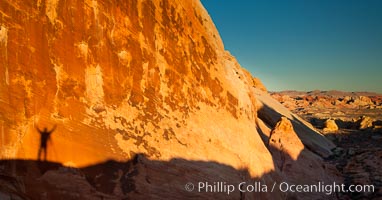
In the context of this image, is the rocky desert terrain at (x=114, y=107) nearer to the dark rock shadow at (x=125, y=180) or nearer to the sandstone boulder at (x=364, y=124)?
the dark rock shadow at (x=125, y=180)

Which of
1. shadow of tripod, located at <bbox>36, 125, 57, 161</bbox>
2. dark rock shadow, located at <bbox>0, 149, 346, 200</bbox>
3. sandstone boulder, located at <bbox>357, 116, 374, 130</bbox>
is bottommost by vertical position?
dark rock shadow, located at <bbox>0, 149, 346, 200</bbox>

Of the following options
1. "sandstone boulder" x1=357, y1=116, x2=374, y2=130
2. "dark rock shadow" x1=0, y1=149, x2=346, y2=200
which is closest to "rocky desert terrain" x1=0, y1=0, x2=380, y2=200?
"dark rock shadow" x1=0, y1=149, x2=346, y2=200

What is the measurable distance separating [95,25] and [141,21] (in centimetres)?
108

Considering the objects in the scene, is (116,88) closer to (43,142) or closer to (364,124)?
(43,142)

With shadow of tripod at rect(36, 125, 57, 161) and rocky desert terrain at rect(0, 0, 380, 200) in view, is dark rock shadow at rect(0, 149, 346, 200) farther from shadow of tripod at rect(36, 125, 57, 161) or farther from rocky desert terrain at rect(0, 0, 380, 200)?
shadow of tripod at rect(36, 125, 57, 161)

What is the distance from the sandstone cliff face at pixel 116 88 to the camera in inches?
162

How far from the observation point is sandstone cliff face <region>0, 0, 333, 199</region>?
4105 millimetres

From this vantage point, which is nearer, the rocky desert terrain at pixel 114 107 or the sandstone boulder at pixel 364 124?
the rocky desert terrain at pixel 114 107

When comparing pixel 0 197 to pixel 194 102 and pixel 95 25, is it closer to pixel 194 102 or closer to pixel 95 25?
pixel 95 25

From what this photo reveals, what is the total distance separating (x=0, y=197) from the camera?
3.73 meters

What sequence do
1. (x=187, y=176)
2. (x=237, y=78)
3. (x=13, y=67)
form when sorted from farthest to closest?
(x=237, y=78) < (x=187, y=176) < (x=13, y=67)

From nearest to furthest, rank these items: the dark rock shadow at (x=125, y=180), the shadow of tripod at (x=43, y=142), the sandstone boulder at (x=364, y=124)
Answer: the dark rock shadow at (x=125, y=180) → the shadow of tripod at (x=43, y=142) → the sandstone boulder at (x=364, y=124)

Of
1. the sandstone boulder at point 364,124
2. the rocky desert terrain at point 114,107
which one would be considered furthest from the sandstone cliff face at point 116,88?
the sandstone boulder at point 364,124

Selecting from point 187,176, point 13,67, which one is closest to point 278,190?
point 187,176
